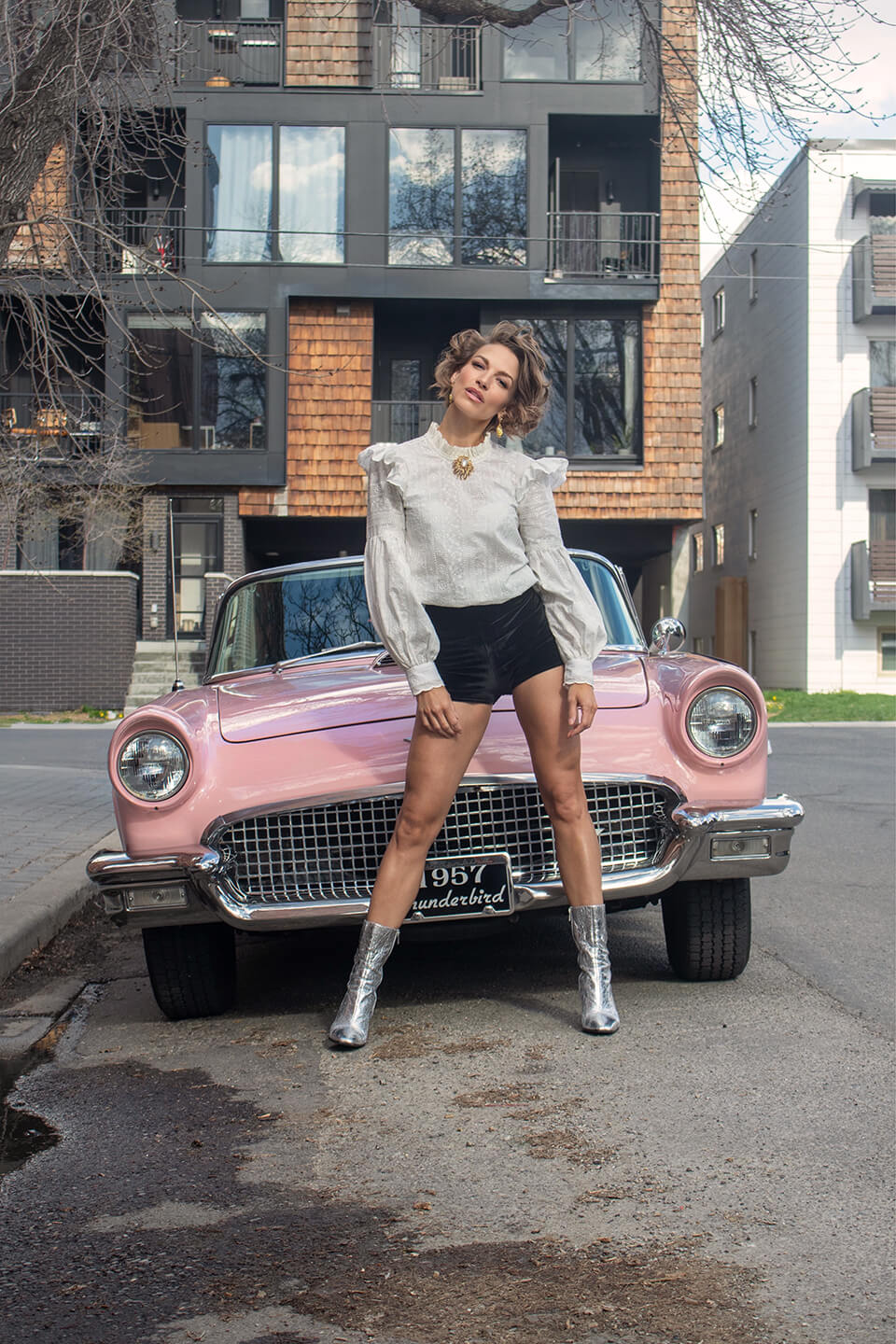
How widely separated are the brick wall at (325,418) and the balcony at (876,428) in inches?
398

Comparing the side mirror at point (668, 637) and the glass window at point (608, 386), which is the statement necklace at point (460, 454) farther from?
the glass window at point (608, 386)

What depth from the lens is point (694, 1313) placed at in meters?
2.28

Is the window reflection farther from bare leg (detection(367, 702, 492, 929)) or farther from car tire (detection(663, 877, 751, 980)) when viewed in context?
bare leg (detection(367, 702, 492, 929))

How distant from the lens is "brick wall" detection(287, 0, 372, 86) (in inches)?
957

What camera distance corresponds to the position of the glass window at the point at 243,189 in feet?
80.1

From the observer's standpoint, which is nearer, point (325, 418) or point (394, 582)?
point (394, 582)

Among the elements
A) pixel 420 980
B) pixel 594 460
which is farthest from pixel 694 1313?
pixel 594 460

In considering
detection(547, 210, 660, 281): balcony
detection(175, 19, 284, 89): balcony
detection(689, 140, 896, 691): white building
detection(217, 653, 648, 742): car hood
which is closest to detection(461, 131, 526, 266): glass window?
detection(547, 210, 660, 281): balcony

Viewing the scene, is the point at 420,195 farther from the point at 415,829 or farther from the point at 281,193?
the point at 415,829

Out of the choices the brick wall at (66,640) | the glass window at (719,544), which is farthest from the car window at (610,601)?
the glass window at (719,544)

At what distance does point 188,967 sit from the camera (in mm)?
4414

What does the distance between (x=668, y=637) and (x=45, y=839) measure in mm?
4306

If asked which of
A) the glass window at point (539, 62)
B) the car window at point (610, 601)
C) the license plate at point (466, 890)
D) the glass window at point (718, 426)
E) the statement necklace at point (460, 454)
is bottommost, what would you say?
the license plate at point (466, 890)

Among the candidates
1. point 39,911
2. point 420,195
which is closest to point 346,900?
point 39,911
